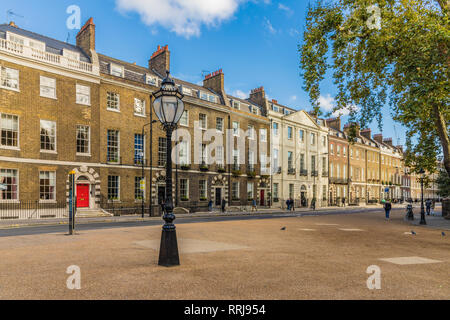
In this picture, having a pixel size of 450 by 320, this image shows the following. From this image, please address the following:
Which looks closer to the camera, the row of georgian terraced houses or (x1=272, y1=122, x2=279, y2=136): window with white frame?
the row of georgian terraced houses

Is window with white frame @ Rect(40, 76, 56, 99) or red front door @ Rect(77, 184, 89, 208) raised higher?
window with white frame @ Rect(40, 76, 56, 99)

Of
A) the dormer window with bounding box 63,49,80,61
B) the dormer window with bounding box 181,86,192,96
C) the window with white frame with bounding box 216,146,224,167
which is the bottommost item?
the window with white frame with bounding box 216,146,224,167

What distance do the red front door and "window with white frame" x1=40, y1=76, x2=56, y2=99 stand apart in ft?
23.2

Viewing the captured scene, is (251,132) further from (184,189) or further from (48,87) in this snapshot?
(48,87)

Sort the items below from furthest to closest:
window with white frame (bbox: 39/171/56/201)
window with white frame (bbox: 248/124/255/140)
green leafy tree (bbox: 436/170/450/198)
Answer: window with white frame (bbox: 248/124/255/140) < green leafy tree (bbox: 436/170/450/198) < window with white frame (bbox: 39/171/56/201)

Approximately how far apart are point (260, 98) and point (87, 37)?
24.1 m

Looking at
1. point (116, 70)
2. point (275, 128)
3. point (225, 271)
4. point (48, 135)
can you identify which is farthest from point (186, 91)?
point (225, 271)

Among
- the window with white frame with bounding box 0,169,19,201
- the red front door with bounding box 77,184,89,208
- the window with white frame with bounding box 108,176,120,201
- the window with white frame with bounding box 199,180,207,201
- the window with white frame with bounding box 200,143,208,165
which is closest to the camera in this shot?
the window with white frame with bounding box 0,169,19,201

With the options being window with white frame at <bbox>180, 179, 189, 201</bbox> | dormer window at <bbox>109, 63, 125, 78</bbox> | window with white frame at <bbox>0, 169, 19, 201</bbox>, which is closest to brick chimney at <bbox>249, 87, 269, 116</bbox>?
window with white frame at <bbox>180, 179, 189, 201</bbox>

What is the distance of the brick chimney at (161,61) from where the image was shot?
33.9m

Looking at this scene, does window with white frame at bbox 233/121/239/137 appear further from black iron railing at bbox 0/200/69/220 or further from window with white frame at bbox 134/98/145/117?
black iron railing at bbox 0/200/69/220

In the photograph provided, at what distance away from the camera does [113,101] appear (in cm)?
2706

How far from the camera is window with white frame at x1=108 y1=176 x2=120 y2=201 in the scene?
2634 centimetres

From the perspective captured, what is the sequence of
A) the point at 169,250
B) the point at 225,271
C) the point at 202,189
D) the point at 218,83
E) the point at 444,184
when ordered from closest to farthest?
the point at 225,271, the point at 169,250, the point at 444,184, the point at 202,189, the point at 218,83
